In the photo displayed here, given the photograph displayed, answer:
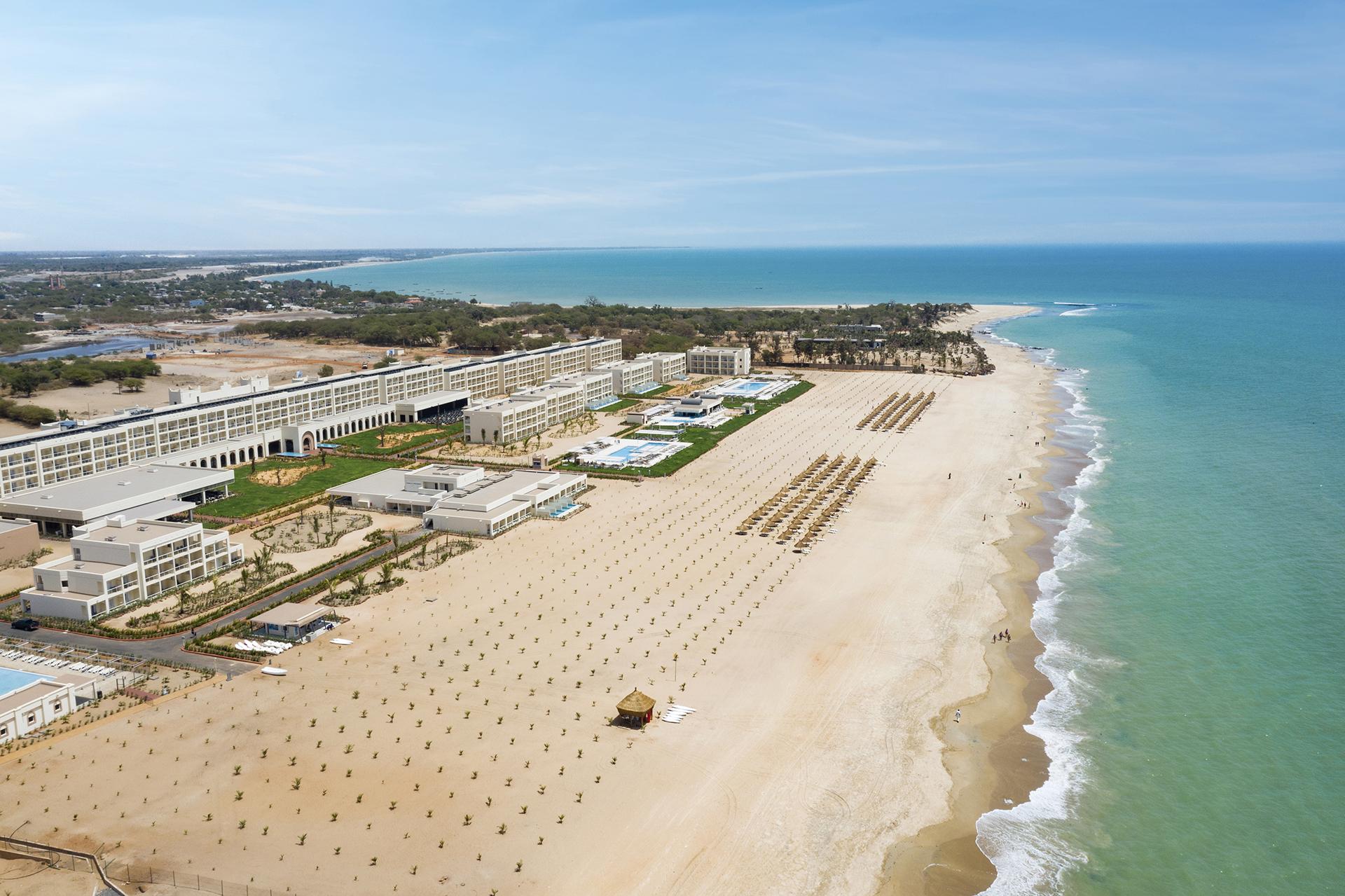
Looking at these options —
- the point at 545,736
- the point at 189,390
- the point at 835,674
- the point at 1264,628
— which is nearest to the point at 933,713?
the point at 835,674

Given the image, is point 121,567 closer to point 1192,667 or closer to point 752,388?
point 1192,667

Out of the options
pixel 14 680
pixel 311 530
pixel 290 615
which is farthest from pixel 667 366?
pixel 14 680

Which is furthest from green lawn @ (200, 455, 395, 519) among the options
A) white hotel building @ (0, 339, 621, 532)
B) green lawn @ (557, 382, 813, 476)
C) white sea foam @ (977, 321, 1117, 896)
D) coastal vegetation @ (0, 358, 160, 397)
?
white sea foam @ (977, 321, 1117, 896)

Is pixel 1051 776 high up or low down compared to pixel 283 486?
down

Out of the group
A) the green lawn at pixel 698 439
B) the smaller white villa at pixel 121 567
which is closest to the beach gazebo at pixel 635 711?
the smaller white villa at pixel 121 567

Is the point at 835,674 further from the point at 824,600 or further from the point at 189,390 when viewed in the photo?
the point at 189,390

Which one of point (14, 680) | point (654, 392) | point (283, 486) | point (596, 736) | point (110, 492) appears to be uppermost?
point (654, 392)

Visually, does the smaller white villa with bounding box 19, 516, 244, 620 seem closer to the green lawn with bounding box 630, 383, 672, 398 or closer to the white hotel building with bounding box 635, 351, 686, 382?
the green lawn with bounding box 630, 383, 672, 398

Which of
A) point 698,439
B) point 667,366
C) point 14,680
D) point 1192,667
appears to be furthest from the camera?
point 667,366
